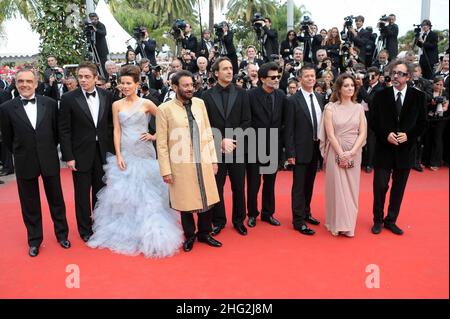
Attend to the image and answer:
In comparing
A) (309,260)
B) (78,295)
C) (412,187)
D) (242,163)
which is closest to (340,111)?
(242,163)

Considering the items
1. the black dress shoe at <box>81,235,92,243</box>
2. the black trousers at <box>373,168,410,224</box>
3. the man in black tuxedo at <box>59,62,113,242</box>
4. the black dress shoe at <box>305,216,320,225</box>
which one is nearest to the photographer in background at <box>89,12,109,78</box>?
the man in black tuxedo at <box>59,62,113,242</box>

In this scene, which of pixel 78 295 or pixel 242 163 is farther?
pixel 242 163

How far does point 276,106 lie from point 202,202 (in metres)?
1.32

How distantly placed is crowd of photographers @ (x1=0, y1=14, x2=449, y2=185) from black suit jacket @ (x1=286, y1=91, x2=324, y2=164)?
2.15 metres

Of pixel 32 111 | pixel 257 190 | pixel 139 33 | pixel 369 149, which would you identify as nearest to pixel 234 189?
pixel 257 190

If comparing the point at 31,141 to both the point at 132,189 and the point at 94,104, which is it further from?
the point at 132,189

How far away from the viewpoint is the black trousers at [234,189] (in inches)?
166

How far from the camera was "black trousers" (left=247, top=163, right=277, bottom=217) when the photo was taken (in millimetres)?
4363

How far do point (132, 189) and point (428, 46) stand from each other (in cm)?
752

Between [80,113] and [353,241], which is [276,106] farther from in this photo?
[80,113]

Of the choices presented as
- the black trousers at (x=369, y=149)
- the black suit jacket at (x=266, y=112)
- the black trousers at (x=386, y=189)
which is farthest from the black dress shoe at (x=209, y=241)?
the black trousers at (x=369, y=149)

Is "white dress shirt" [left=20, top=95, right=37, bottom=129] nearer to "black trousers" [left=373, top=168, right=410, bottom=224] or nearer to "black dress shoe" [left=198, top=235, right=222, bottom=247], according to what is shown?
"black dress shoe" [left=198, top=235, right=222, bottom=247]

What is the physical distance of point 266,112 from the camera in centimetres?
421

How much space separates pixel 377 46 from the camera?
8961 mm
